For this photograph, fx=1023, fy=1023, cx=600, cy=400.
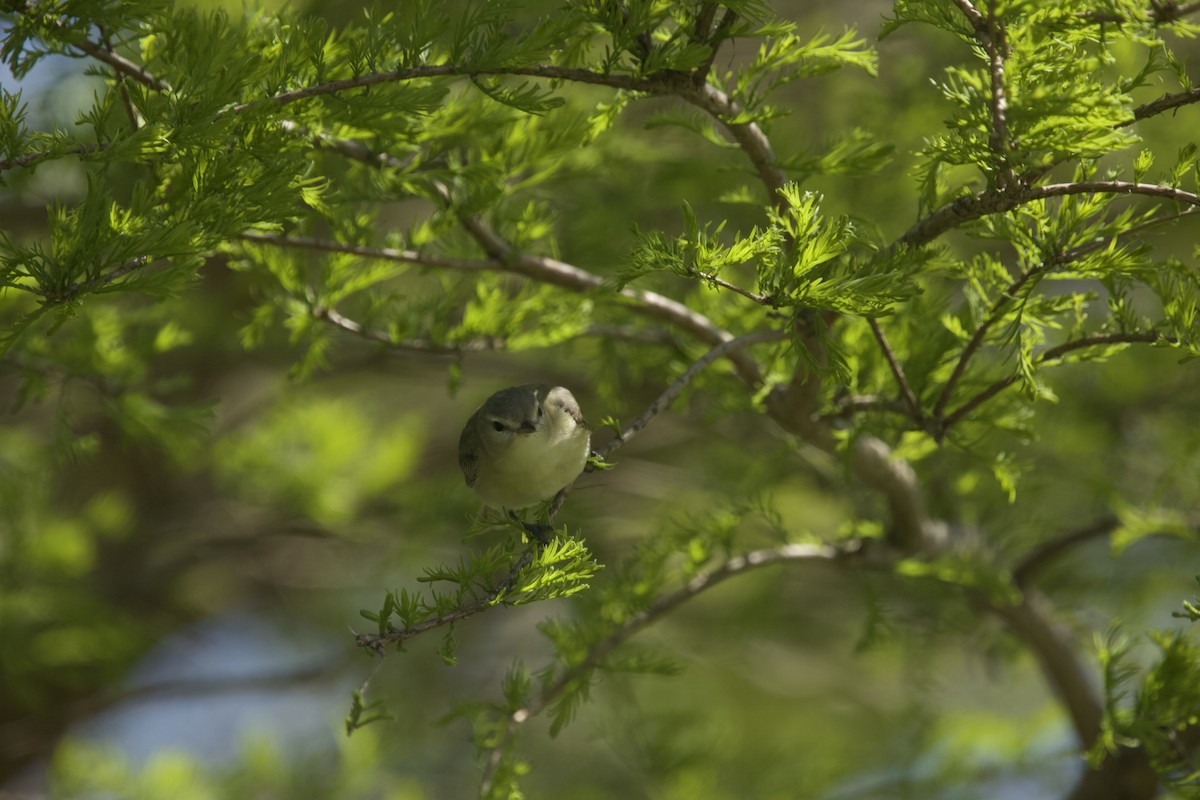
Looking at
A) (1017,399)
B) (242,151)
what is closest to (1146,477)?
(1017,399)

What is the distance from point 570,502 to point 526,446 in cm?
124

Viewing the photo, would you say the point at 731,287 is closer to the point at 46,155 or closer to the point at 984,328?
the point at 984,328

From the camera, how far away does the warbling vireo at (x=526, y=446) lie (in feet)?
7.84

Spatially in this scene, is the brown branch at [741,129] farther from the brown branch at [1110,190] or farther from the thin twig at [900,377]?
the brown branch at [1110,190]

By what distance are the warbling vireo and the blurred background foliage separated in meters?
0.18

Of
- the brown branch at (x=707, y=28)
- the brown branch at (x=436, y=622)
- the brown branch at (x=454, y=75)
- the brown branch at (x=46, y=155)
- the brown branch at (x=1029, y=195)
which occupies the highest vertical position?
the brown branch at (x=707, y=28)

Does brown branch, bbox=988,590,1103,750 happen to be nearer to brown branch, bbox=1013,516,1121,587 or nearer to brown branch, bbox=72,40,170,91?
brown branch, bbox=1013,516,1121,587

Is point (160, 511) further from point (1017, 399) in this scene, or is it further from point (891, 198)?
point (1017, 399)

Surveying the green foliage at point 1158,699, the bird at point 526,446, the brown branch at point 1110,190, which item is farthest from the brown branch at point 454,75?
the green foliage at point 1158,699

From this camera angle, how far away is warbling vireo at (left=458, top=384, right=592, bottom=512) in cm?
239

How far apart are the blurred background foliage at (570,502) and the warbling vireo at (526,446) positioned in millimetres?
177

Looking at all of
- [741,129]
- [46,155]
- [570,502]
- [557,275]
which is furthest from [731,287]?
[570,502]

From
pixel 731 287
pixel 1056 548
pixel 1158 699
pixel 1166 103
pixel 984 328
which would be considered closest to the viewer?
pixel 1166 103

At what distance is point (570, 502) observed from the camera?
3613 millimetres
